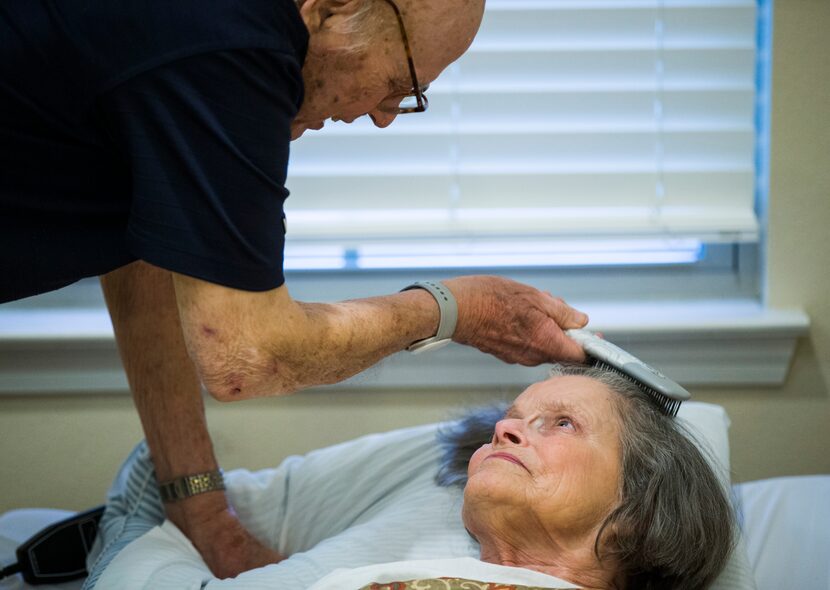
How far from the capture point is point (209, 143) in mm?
971

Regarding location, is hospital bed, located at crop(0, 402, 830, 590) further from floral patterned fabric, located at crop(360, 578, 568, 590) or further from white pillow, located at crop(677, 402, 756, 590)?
floral patterned fabric, located at crop(360, 578, 568, 590)

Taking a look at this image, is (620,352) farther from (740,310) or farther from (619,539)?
(740,310)

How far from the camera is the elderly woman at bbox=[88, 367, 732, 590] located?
4.28 feet

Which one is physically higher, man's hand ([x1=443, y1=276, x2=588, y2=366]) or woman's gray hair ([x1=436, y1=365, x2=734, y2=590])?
man's hand ([x1=443, y1=276, x2=588, y2=366])

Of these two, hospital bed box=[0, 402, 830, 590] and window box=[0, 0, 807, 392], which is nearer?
hospital bed box=[0, 402, 830, 590]

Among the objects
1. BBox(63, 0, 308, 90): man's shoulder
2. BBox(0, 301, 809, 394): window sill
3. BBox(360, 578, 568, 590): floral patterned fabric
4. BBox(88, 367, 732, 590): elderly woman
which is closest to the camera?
BBox(63, 0, 308, 90): man's shoulder

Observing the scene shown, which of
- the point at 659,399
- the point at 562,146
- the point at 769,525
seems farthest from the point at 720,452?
the point at 562,146

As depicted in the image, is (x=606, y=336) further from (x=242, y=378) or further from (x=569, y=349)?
(x=242, y=378)

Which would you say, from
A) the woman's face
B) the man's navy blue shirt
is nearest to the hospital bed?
the woman's face

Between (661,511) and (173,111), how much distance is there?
842 millimetres

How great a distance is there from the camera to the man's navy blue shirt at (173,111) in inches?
37.3

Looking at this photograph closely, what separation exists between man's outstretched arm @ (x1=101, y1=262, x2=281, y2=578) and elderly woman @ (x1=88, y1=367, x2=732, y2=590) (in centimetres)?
5

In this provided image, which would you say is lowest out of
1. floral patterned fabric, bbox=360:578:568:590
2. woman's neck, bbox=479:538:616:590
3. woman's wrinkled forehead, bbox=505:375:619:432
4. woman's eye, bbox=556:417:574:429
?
woman's neck, bbox=479:538:616:590

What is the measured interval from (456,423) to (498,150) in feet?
2.15
